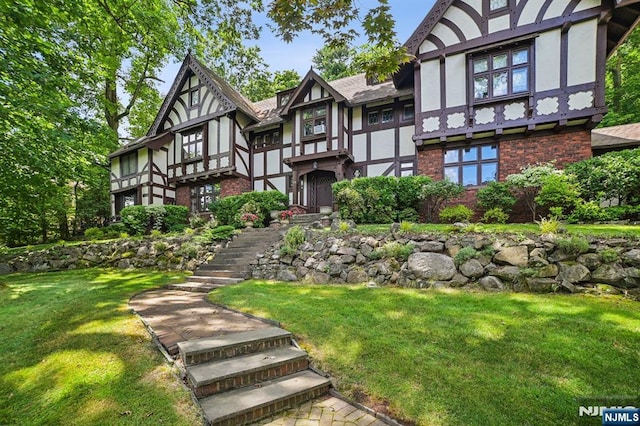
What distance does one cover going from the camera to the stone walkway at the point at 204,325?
2842 mm

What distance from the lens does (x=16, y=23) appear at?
6.56m

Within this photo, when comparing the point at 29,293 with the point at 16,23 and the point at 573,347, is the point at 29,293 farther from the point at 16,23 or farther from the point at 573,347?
the point at 573,347

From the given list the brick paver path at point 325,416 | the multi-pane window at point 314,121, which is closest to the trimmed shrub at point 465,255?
the brick paver path at point 325,416

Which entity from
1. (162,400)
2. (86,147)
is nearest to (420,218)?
(162,400)

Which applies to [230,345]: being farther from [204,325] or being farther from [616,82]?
[616,82]

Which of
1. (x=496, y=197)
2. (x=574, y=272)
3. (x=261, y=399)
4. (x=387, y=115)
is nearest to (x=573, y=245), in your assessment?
(x=574, y=272)

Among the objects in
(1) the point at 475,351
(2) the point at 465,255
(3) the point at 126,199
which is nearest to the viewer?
(1) the point at 475,351

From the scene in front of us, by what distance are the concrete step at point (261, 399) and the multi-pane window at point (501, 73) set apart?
1235 centimetres

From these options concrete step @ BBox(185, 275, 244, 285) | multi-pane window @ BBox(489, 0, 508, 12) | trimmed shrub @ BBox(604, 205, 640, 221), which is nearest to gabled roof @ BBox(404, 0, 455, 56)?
multi-pane window @ BBox(489, 0, 508, 12)

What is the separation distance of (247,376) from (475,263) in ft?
18.3

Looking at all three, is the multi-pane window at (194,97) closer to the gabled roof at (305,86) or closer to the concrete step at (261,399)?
the gabled roof at (305,86)

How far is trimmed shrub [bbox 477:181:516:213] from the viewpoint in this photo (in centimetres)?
1027

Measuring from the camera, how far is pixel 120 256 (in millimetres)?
12305

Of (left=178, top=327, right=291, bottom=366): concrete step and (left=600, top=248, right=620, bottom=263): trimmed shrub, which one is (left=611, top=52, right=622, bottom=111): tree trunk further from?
(left=178, top=327, right=291, bottom=366): concrete step
